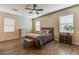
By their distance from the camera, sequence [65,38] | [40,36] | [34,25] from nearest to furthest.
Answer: [34,25] < [65,38] < [40,36]

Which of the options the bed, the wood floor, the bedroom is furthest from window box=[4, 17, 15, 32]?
the bed

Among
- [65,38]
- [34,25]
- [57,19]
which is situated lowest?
[65,38]

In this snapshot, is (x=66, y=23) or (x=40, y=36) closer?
(x=66, y=23)

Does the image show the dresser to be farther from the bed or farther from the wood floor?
the bed

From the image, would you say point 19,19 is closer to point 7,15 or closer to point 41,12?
point 7,15

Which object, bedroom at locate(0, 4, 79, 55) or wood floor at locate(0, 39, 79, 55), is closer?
wood floor at locate(0, 39, 79, 55)

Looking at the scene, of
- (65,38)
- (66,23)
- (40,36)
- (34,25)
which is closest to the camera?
(66,23)

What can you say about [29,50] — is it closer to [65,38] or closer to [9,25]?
[9,25]

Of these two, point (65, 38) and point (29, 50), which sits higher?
point (65, 38)

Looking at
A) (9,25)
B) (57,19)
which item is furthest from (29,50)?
(57,19)

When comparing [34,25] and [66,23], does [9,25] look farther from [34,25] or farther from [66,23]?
[66,23]

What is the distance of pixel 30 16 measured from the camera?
357cm

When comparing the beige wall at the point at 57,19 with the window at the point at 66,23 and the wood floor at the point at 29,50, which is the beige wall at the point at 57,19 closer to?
the window at the point at 66,23

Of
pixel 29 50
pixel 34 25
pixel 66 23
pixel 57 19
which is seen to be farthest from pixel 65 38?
pixel 29 50
